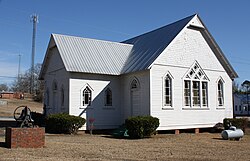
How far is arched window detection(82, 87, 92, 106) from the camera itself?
2322cm

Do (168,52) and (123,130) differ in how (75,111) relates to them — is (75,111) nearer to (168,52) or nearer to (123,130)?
(123,130)

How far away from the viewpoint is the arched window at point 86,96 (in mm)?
23219

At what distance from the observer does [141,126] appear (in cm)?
1900

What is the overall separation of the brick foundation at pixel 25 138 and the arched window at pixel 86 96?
9530mm

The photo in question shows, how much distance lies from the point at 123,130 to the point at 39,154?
918cm

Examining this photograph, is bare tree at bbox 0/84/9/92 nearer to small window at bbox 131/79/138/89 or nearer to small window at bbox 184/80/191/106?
small window at bbox 131/79/138/89

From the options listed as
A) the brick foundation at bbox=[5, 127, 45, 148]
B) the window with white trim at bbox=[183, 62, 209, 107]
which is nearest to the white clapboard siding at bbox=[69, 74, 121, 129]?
the window with white trim at bbox=[183, 62, 209, 107]

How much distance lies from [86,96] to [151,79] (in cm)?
491

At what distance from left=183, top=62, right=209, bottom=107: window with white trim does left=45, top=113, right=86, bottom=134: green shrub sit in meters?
7.57

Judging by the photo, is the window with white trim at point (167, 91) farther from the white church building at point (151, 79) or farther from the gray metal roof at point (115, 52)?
the gray metal roof at point (115, 52)

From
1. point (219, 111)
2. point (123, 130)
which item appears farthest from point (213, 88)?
point (123, 130)

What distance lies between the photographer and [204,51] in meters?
25.1

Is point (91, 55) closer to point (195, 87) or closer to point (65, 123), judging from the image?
point (65, 123)

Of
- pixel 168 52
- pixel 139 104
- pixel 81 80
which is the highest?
pixel 168 52
